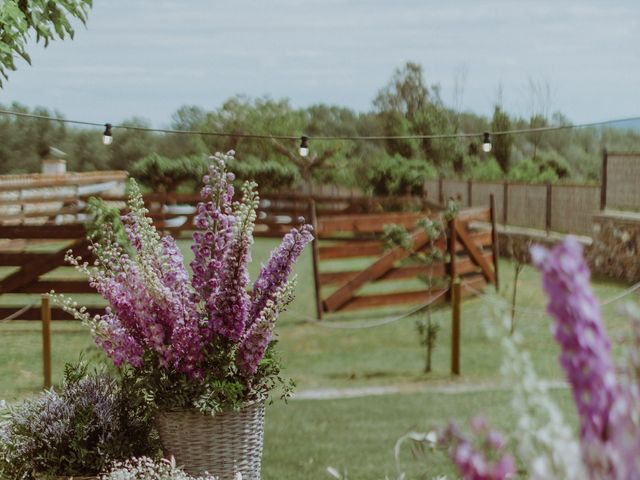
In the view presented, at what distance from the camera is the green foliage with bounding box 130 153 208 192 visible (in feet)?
63.3

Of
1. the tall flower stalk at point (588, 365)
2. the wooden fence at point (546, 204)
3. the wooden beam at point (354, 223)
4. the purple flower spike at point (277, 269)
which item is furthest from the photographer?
the wooden fence at point (546, 204)


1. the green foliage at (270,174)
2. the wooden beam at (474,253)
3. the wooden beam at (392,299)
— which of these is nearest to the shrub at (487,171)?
the green foliage at (270,174)

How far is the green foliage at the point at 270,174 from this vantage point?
1995cm

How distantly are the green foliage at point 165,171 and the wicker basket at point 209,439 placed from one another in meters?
16.8

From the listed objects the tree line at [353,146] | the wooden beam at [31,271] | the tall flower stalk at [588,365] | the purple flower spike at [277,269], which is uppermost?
the tree line at [353,146]

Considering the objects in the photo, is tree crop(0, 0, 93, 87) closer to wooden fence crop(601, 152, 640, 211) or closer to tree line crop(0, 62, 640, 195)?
wooden fence crop(601, 152, 640, 211)

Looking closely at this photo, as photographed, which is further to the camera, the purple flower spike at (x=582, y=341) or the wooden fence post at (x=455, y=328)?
the wooden fence post at (x=455, y=328)

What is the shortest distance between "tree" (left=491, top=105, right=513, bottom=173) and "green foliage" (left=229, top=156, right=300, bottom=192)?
4.64m

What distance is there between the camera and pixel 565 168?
711 inches

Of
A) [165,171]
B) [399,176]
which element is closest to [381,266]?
[399,176]

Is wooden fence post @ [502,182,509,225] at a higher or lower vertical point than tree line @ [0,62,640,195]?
lower

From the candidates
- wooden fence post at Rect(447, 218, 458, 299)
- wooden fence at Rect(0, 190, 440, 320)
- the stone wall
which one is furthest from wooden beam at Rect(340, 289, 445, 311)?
the stone wall

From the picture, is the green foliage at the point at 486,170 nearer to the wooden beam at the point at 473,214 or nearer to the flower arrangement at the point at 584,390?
the wooden beam at the point at 473,214

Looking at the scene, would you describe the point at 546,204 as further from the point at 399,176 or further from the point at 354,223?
the point at 354,223
